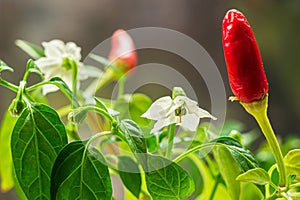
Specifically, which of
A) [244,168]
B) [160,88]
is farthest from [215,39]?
[244,168]

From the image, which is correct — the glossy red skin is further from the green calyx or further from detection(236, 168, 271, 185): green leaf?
the green calyx

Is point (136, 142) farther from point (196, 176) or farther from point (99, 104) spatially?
point (196, 176)

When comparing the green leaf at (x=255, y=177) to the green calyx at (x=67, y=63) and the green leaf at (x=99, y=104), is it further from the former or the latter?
the green calyx at (x=67, y=63)

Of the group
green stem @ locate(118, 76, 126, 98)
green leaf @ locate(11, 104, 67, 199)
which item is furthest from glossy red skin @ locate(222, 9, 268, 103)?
green stem @ locate(118, 76, 126, 98)

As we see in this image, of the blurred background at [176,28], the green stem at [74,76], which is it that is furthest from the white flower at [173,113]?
the blurred background at [176,28]

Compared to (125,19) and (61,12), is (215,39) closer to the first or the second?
(125,19)

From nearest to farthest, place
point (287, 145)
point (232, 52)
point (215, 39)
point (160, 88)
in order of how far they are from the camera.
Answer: point (232, 52) → point (287, 145) → point (160, 88) → point (215, 39)

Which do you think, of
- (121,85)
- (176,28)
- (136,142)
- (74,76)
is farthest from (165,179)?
(176,28)
